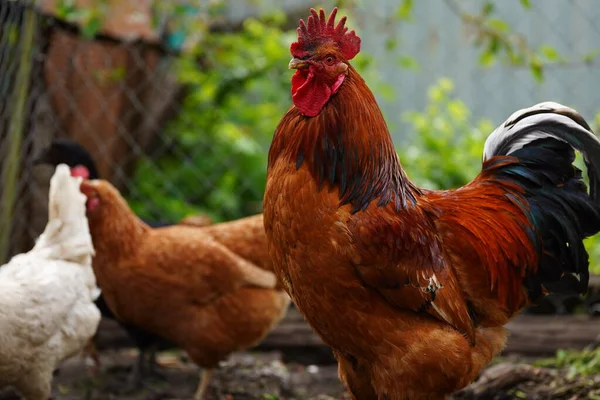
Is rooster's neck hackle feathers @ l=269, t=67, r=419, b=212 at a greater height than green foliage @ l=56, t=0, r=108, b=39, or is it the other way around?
green foliage @ l=56, t=0, r=108, b=39

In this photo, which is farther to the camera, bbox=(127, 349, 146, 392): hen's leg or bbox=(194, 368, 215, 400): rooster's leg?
bbox=(127, 349, 146, 392): hen's leg

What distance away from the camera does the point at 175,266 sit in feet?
15.3

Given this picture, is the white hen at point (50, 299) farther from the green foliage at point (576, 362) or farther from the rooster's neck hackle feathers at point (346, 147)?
the green foliage at point (576, 362)

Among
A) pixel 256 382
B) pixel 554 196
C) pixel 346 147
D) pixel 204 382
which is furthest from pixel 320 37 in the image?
pixel 256 382

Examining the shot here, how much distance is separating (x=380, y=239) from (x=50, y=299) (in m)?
1.89

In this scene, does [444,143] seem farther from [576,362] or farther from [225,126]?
[576,362]

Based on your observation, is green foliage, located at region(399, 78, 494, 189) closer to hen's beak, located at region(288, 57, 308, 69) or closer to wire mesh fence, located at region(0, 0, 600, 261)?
wire mesh fence, located at region(0, 0, 600, 261)

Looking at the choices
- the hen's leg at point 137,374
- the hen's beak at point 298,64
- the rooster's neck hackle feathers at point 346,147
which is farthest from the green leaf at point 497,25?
the hen's leg at point 137,374

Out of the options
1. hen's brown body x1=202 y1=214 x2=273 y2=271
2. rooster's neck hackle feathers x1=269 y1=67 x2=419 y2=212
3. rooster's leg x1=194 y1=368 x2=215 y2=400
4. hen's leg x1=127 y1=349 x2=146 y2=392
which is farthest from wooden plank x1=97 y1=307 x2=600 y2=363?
rooster's neck hackle feathers x1=269 y1=67 x2=419 y2=212

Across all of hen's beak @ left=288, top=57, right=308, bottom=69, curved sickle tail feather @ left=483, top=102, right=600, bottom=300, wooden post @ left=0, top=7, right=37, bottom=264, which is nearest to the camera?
hen's beak @ left=288, top=57, right=308, bottom=69

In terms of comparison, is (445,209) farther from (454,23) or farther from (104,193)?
(454,23)

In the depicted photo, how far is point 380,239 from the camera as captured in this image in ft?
10.1

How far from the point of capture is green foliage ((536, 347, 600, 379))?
15.3 ft

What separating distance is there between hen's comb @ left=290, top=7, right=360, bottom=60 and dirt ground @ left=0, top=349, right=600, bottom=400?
2301 millimetres
